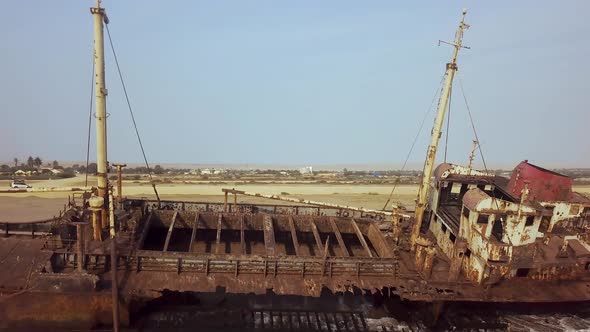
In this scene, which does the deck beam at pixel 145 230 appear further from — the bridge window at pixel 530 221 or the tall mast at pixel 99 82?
the bridge window at pixel 530 221

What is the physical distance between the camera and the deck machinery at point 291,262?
8.96 m

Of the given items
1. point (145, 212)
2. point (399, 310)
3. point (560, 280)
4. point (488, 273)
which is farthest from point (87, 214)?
point (560, 280)

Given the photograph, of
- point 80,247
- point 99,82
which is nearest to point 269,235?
point 80,247

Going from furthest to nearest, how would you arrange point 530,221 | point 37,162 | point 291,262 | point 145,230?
1. point 37,162
2. point 145,230
3. point 530,221
4. point 291,262

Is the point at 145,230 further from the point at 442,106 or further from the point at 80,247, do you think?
the point at 442,106

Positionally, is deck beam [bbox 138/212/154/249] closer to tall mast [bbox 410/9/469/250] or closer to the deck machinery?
the deck machinery

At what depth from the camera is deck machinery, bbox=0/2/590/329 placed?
896 centimetres

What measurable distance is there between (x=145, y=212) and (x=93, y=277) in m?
5.60

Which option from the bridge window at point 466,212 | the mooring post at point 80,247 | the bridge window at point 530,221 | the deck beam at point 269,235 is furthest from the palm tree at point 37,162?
the bridge window at point 530,221

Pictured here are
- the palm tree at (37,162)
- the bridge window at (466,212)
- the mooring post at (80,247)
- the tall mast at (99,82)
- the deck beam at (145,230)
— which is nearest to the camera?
the mooring post at (80,247)

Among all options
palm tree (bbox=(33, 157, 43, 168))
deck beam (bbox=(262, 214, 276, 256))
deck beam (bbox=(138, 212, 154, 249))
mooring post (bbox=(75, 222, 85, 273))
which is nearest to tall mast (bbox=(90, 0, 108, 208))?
mooring post (bbox=(75, 222, 85, 273))

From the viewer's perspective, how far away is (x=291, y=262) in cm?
1010

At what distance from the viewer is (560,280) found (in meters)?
11.8

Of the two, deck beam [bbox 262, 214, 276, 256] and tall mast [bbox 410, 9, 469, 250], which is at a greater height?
tall mast [bbox 410, 9, 469, 250]
